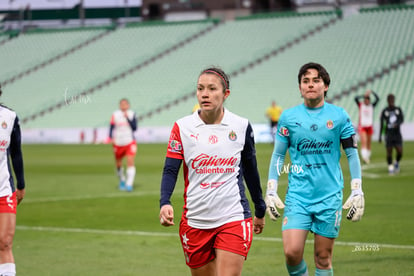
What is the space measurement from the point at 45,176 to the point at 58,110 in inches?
1051

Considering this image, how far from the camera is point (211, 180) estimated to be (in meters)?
5.91

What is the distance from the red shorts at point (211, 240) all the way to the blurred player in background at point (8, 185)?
2.11 meters

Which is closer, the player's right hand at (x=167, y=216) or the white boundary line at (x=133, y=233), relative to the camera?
the player's right hand at (x=167, y=216)

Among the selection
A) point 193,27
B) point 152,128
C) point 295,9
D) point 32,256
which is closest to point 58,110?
point 152,128

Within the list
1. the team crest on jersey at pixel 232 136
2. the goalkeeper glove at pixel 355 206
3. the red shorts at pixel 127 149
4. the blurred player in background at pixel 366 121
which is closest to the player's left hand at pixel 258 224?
the team crest on jersey at pixel 232 136

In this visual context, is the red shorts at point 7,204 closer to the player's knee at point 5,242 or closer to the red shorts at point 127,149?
the player's knee at point 5,242

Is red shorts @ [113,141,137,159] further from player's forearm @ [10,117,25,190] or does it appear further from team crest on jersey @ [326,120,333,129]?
team crest on jersey @ [326,120,333,129]

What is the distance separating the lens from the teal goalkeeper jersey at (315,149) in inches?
272

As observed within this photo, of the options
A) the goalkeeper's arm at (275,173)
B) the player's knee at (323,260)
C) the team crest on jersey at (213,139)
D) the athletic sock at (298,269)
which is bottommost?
the athletic sock at (298,269)

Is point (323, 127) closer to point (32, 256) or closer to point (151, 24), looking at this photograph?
point (32, 256)

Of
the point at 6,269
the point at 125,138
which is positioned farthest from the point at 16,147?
the point at 125,138

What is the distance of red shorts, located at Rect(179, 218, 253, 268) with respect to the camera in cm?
582

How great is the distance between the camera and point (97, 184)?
20719 mm

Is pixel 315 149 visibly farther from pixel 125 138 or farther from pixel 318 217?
pixel 125 138
